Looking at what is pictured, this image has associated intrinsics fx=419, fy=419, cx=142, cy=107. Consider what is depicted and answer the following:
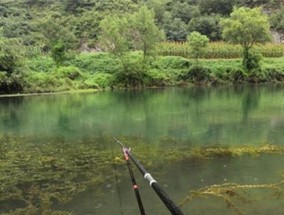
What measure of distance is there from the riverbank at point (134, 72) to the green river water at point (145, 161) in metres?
19.4

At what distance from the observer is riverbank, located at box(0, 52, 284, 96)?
45.1 meters

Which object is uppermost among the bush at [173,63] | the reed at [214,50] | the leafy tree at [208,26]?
the leafy tree at [208,26]

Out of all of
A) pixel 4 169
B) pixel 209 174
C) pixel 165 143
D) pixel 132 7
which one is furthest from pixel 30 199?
pixel 132 7

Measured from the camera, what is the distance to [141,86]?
4853cm

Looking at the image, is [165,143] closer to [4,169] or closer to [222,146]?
[222,146]

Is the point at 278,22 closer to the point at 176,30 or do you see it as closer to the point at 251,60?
the point at 176,30

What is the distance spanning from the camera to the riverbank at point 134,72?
1775 inches

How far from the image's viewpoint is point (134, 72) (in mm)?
48094

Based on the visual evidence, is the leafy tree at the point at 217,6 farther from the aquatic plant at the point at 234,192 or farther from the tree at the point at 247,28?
the aquatic plant at the point at 234,192

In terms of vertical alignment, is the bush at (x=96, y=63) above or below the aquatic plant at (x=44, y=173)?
above

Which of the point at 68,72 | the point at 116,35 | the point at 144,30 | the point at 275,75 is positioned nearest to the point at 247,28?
the point at 275,75

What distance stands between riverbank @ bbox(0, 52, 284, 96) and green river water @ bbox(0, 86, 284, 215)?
19.4 metres

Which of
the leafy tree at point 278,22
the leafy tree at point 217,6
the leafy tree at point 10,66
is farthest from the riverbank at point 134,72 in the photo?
the leafy tree at point 217,6

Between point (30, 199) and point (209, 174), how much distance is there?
15.3 feet
